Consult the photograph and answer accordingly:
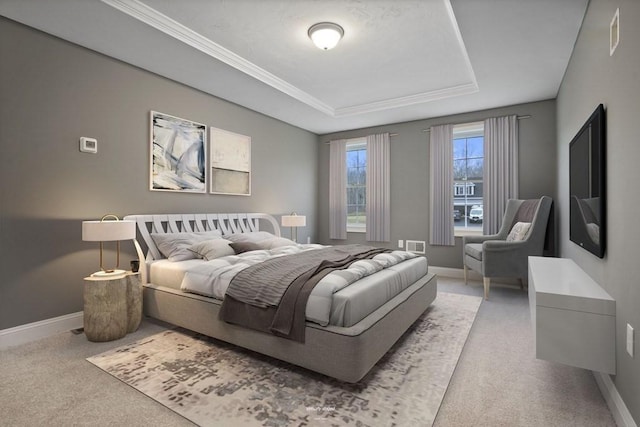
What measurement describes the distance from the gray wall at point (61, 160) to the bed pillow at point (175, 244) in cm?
35

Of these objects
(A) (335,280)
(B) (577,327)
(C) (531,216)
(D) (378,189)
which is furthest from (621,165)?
(D) (378,189)

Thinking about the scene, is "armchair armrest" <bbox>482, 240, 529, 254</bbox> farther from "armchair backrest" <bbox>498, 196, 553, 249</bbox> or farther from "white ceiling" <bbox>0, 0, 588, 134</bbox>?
"white ceiling" <bbox>0, 0, 588, 134</bbox>

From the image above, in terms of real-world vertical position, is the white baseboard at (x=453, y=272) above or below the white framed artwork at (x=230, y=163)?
below

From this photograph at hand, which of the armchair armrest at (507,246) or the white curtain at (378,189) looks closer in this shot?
the armchair armrest at (507,246)

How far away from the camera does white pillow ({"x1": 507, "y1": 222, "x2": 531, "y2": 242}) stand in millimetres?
4090

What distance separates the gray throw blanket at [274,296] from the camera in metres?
2.12

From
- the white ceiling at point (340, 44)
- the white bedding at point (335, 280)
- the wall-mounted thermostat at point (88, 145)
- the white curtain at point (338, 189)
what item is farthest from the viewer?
the white curtain at point (338, 189)

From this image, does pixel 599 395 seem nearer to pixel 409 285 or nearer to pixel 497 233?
pixel 409 285

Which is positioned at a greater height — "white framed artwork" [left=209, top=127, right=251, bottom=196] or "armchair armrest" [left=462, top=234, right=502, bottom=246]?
"white framed artwork" [left=209, top=127, right=251, bottom=196]

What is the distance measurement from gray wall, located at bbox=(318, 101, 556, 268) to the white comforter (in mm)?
2219

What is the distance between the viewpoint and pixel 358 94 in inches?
180

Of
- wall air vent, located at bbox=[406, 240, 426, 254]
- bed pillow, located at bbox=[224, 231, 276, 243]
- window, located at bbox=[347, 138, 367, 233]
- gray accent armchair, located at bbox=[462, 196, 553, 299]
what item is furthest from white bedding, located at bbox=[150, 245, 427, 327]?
window, located at bbox=[347, 138, 367, 233]

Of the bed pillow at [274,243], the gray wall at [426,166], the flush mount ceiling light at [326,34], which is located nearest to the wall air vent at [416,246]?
the gray wall at [426,166]

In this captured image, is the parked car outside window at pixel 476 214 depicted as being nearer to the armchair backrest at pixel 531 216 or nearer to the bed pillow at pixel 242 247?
the armchair backrest at pixel 531 216
